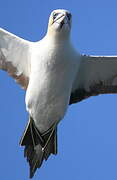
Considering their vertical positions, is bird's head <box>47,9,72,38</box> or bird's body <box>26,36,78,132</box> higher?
bird's head <box>47,9,72,38</box>

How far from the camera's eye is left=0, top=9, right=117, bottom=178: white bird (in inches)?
501

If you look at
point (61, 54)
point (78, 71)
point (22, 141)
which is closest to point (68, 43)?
point (61, 54)

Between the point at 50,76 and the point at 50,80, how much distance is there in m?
0.08

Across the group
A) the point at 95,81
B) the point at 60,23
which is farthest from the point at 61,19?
the point at 95,81

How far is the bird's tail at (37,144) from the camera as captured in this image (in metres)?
13.5

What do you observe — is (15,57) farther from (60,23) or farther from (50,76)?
(60,23)

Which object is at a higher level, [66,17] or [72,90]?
[66,17]

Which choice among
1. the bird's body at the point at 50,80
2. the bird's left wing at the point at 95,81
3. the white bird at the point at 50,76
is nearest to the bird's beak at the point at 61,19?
the white bird at the point at 50,76

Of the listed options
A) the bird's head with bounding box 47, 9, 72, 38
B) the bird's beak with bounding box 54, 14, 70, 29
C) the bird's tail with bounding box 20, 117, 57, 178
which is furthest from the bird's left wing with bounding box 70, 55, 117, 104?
the bird's beak with bounding box 54, 14, 70, 29

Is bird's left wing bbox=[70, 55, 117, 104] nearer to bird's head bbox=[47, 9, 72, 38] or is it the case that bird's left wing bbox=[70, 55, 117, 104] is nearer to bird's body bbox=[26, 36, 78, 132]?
bird's body bbox=[26, 36, 78, 132]

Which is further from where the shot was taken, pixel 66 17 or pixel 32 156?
pixel 32 156

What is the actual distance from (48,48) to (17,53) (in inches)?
51.7

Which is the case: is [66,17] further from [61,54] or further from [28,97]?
[28,97]

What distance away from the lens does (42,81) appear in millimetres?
12945
